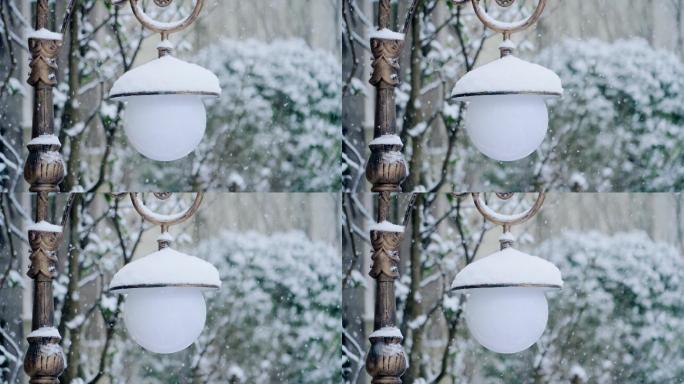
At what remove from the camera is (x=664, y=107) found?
5.48 m

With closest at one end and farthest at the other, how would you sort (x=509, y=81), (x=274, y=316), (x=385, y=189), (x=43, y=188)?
1. (x=509, y=81)
2. (x=385, y=189)
3. (x=43, y=188)
4. (x=274, y=316)

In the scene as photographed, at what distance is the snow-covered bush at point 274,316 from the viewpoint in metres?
5.33

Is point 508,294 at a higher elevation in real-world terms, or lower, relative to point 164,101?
lower

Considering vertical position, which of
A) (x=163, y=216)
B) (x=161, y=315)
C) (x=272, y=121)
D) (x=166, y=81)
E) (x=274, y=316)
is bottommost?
(x=274, y=316)

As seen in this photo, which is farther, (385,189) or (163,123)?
(385,189)

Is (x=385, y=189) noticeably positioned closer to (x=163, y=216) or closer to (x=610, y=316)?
(x=163, y=216)

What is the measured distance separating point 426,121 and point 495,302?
1.14m

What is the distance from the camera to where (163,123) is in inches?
172

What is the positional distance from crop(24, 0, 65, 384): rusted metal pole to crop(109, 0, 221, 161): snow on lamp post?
38 centimetres

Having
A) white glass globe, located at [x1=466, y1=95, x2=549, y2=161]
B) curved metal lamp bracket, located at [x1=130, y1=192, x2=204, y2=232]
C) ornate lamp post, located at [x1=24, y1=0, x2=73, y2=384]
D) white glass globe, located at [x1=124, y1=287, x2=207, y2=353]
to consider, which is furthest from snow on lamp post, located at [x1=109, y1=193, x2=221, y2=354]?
white glass globe, located at [x1=466, y1=95, x2=549, y2=161]

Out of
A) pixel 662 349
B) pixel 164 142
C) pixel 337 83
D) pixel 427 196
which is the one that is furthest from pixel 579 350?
pixel 164 142

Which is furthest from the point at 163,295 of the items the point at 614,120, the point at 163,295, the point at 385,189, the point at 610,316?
the point at 614,120

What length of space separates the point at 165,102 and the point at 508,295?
93cm

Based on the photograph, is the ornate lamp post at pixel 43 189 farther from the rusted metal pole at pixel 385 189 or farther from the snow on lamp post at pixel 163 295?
the rusted metal pole at pixel 385 189
